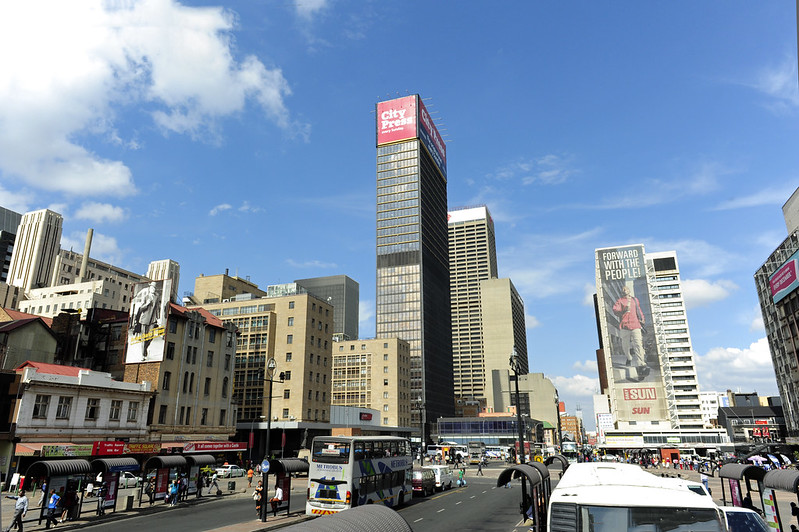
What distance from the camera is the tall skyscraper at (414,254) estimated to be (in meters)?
168

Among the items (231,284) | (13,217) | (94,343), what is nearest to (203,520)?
(94,343)

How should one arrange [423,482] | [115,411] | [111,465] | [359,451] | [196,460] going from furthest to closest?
1. [115,411]
2. [423,482]
3. [196,460]
4. [111,465]
5. [359,451]

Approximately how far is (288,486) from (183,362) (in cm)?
3639

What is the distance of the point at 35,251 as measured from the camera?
15588 cm

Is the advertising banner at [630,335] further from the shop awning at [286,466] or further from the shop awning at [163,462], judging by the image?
the shop awning at [163,462]

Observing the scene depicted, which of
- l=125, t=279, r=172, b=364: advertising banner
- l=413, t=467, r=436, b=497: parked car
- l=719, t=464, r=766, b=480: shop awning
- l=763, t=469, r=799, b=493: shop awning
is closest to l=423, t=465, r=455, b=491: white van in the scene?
l=413, t=467, r=436, b=497: parked car

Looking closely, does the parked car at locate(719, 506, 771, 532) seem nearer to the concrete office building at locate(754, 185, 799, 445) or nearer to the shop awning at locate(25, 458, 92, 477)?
the shop awning at locate(25, 458, 92, 477)

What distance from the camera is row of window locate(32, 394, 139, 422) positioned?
43344 mm

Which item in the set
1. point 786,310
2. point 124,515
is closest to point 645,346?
point 786,310

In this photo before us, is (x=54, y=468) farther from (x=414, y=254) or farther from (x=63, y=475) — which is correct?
(x=414, y=254)

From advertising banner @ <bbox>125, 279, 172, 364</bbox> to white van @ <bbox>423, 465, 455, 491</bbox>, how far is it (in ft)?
110

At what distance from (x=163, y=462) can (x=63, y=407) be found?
2040 centimetres

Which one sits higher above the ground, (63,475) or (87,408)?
(87,408)

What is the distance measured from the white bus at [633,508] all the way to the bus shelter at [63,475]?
86.6ft
